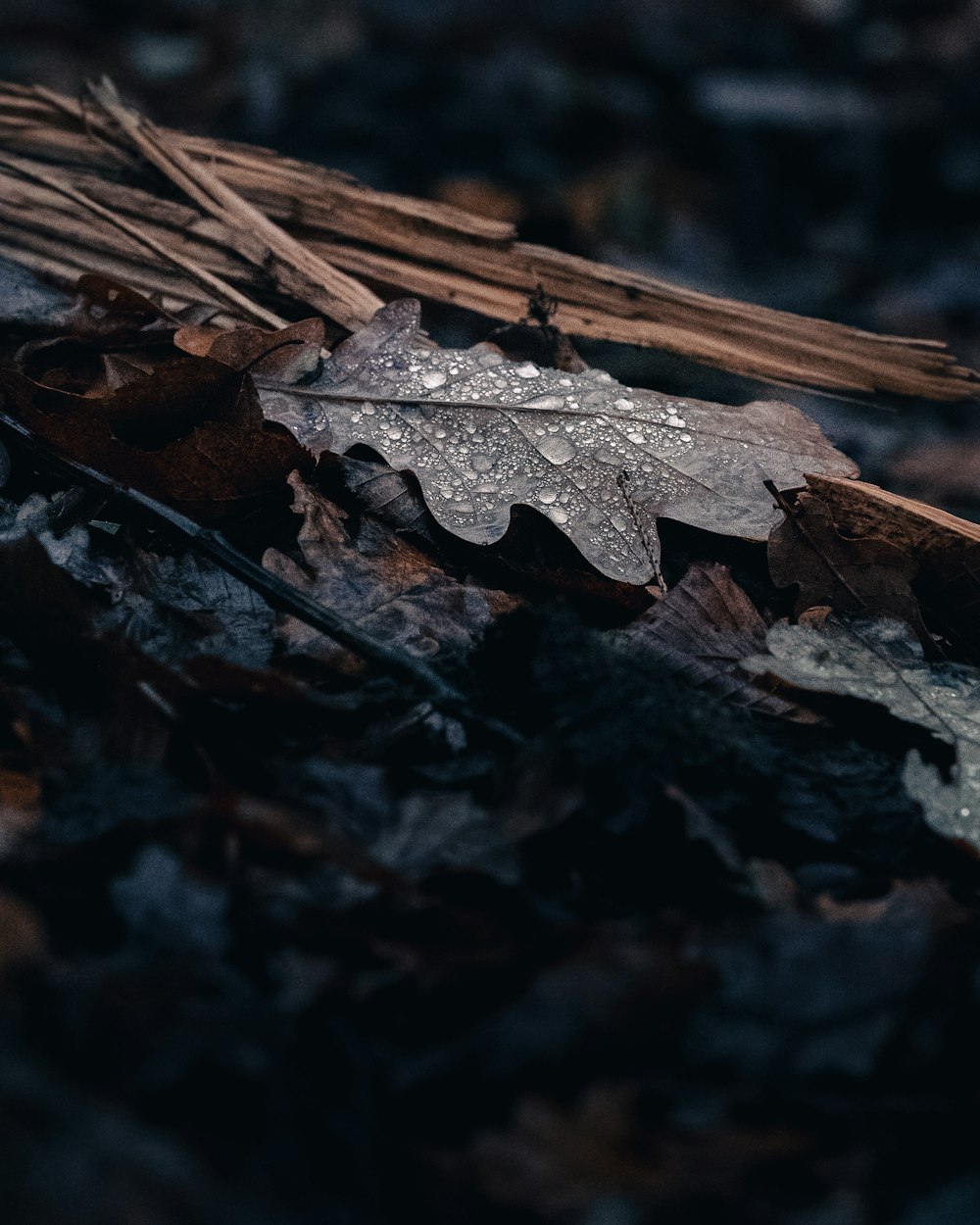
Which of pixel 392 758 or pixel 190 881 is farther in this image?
pixel 392 758

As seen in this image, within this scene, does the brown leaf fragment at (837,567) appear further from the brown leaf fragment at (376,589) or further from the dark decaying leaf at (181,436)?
the dark decaying leaf at (181,436)

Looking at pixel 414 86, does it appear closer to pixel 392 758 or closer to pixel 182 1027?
pixel 392 758

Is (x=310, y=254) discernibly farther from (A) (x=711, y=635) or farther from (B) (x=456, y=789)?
(B) (x=456, y=789)

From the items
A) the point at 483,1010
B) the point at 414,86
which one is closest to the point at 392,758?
the point at 483,1010

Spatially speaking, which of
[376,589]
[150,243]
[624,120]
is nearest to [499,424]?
[376,589]

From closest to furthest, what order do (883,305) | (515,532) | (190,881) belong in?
(190,881) < (515,532) < (883,305)

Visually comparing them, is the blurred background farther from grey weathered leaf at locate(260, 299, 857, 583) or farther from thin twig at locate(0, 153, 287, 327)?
grey weathered leaf at locate(260, 299, 857, 583)
